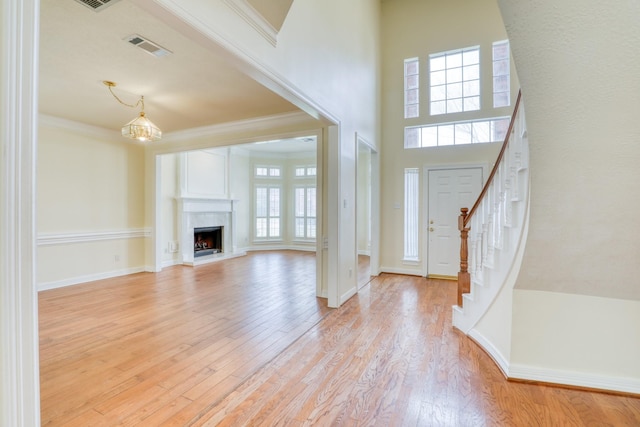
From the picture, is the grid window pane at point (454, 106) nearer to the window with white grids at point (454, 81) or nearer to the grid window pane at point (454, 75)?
the window with white grids at point (454, 81)

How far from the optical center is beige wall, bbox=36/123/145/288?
4480 mm

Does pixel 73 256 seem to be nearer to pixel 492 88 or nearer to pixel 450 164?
pixel 450 164

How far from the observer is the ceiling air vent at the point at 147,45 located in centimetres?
243

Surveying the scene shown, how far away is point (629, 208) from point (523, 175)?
1.89 feet

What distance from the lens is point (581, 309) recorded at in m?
2.10

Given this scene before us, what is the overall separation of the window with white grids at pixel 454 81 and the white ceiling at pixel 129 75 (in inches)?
118

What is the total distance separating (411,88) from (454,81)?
29.6 inches

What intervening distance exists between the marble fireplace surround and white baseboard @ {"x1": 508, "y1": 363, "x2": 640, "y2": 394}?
587 cm

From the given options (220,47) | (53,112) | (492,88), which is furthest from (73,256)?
(492,88)

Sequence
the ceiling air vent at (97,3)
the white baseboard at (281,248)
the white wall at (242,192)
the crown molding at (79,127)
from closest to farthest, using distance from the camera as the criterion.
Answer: the ceiling air vent at (97,3), the crown molding at (79,127), the white wall at (242,192), the white baseboard at (281,248)

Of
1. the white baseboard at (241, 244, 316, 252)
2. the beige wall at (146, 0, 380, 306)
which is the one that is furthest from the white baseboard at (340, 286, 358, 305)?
the white baseboard at (241, 244, 316, 252)

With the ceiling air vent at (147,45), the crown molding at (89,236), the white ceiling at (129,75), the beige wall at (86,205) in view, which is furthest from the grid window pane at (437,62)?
the crown molding at (89,236)

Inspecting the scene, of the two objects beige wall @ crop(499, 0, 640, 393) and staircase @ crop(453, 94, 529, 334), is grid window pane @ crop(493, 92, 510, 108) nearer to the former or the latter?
staircase @ crop(453, 94, 529, 334)

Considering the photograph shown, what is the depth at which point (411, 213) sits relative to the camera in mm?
5633
